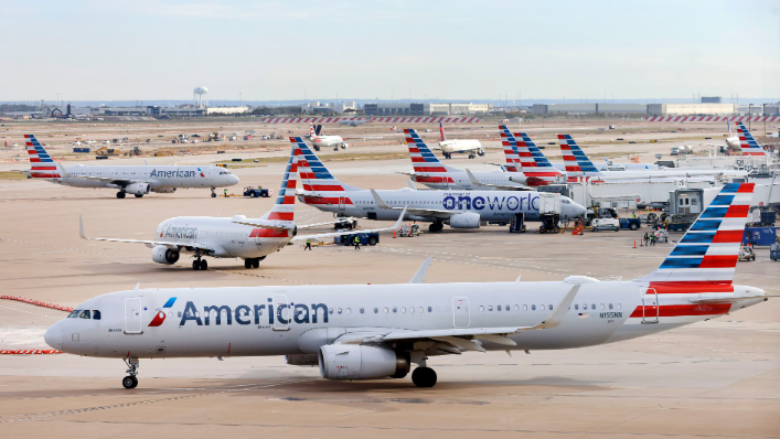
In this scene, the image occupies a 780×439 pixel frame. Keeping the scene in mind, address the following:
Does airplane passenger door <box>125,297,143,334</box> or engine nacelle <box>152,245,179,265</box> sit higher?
airplane passenger door <box>125,297,143,334</box>

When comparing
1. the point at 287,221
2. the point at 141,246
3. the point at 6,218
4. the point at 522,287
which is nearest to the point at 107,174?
the point at 6,218

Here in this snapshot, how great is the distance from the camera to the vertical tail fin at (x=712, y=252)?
35.3 meters

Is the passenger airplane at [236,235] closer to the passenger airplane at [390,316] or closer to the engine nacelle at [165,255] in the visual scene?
the engine nacelle at [165,255]

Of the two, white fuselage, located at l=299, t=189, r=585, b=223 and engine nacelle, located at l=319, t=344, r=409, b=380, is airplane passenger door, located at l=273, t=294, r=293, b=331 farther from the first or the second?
white fuselage, located at l=299, t=189, r=585, b=223

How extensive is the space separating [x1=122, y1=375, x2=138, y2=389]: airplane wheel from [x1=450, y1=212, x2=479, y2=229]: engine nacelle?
5743cm

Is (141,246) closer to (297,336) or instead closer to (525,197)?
(525,197)

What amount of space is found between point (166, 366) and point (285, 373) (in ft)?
18.3

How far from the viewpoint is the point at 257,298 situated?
33969 mm

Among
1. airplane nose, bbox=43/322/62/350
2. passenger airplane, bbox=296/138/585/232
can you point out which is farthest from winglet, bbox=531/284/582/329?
passenger airplane, bbox=296/138/585/232

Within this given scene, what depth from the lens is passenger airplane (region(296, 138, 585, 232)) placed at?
90125 mm

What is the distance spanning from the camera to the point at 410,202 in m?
91.0

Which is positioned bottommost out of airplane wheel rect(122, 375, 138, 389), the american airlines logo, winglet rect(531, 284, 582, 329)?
airplane wheel rect(122, 375, 138, 389)

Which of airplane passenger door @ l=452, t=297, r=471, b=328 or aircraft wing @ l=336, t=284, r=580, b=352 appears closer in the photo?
aircraft wing @ l=336, t=284, r=580, b=352

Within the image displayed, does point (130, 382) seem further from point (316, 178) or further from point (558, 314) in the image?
point (316, 178)
